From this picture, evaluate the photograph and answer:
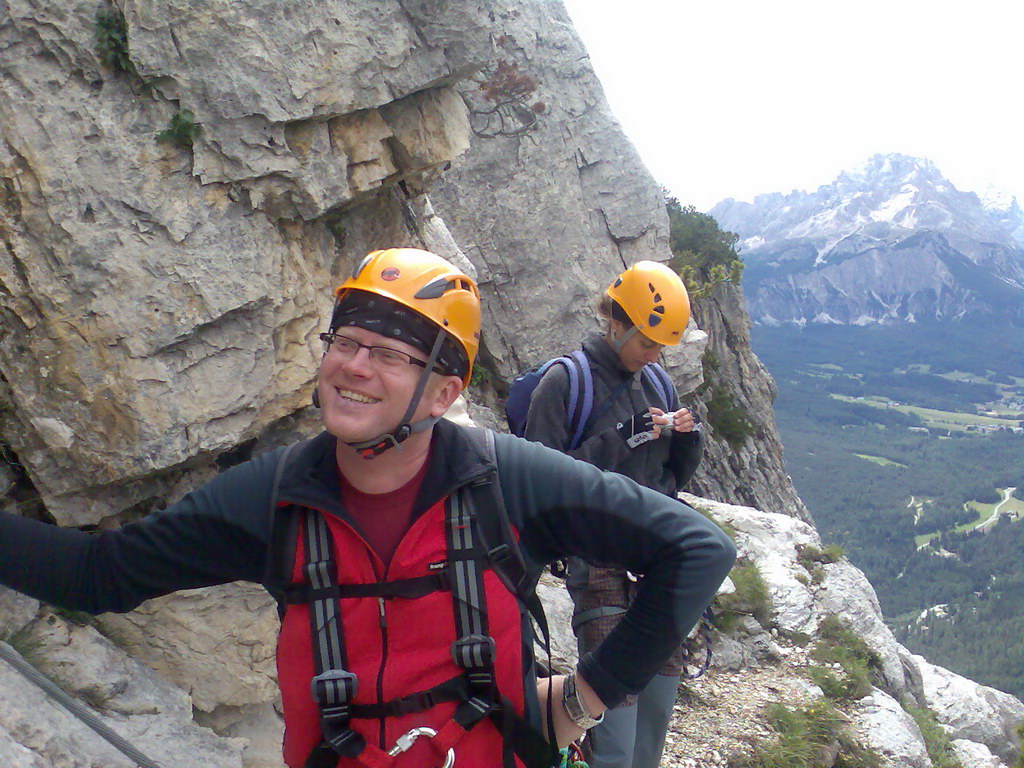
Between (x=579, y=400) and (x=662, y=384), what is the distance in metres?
0.72

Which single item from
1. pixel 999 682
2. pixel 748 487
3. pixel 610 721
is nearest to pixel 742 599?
pixel 610 721

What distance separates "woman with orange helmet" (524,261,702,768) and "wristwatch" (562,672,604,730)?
1.88m

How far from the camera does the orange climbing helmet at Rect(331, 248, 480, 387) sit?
9.01 ft

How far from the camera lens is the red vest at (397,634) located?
254 centimetres

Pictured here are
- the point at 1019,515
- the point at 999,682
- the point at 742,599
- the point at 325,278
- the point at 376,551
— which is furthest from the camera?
the point at 1019,515

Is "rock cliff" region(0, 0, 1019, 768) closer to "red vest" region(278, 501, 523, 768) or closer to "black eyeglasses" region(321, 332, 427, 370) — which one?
"red vest" region(278, 501, 523, 768)

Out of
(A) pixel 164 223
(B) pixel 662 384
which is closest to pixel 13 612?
(A) pixel 164 223

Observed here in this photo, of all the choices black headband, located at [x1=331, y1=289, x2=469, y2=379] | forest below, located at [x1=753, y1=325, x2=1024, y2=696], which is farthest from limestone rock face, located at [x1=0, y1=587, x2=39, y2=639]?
forest below, located at [x1=753, y1=325, x2=1024, y2=696]

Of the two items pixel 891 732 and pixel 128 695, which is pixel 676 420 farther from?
pixel 891 732

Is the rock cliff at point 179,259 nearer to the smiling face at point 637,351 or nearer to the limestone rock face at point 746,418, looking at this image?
the smiling face at point 637,351

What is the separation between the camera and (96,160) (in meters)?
4.79

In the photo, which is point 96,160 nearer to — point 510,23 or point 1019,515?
point 510,23

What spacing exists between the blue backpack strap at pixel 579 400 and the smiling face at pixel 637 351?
0.27 m

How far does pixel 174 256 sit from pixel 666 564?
3.93 metres
